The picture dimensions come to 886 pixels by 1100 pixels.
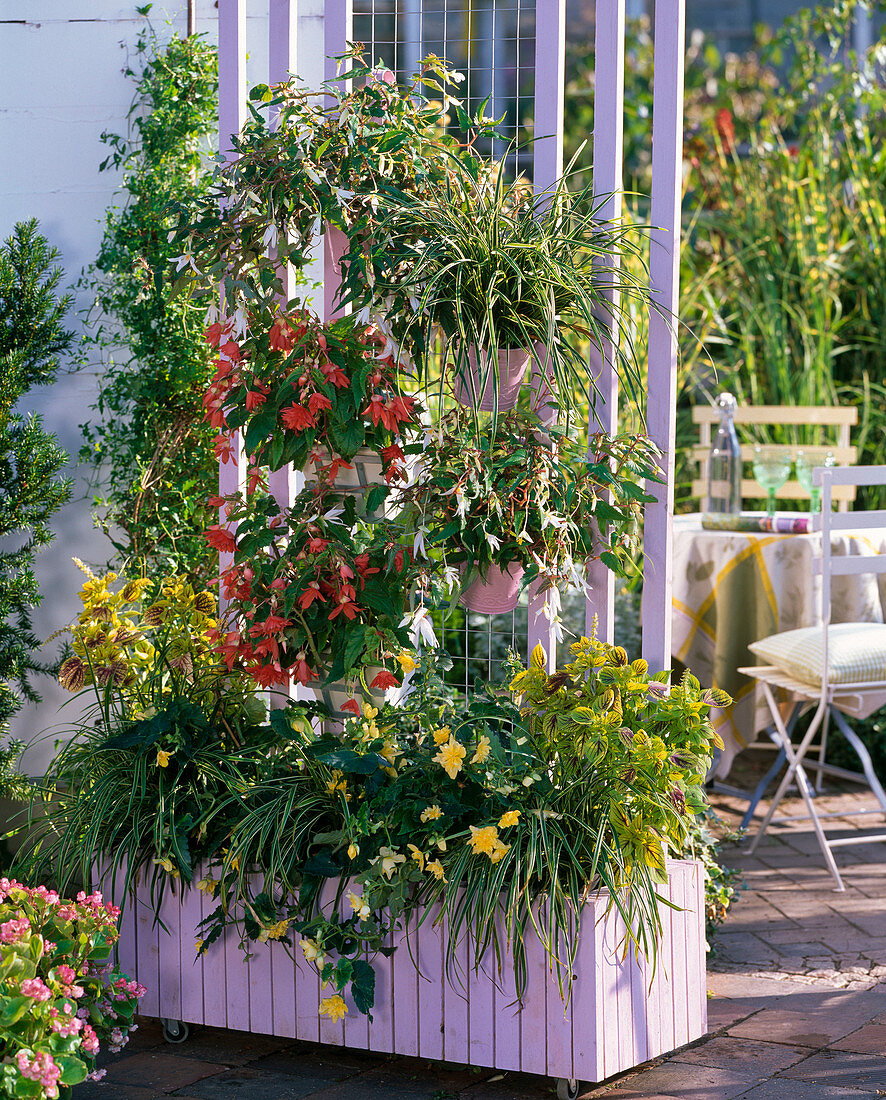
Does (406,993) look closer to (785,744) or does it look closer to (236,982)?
(236,982)

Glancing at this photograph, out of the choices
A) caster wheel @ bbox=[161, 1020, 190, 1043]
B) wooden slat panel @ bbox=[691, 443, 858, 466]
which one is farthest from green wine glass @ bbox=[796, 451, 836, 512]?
caster wheel @ bbox=[161, 1020, 190, 1043]

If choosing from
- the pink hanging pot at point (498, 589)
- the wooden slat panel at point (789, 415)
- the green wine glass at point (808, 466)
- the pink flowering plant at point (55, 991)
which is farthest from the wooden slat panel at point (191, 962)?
the wooden slat panel at point (789, 415)

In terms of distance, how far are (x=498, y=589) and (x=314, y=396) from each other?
0.58m

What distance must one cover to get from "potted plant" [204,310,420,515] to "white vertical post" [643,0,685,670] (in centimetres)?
56

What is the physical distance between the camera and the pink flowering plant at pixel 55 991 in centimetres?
196

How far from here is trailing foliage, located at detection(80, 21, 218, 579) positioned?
3.28m

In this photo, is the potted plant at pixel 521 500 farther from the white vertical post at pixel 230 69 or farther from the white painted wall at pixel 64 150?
the white painted wall at pixel 64 150

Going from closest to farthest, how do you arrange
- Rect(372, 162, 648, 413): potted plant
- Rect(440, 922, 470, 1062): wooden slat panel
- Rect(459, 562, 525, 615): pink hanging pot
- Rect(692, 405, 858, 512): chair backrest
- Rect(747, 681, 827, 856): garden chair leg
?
Rect(440, 922, 470, 1062): wooden slat panel
Rect(372, 162, 648, 413): potted plant
Rect(459, 562, 525, 615): pink hanging pot
Rect(747, 681, 827, 856): garden chair leg
Rect(692, 405, 858, 512): chair backrest

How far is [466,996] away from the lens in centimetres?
230

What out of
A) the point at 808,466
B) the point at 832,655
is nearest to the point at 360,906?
the point at 832,655

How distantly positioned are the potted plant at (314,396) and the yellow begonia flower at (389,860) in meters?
0.65

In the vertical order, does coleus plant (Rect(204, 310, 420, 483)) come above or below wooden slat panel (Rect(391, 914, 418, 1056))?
above

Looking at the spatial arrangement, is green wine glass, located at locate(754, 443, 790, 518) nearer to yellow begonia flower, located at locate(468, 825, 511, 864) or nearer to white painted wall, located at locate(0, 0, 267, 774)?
white painted wall, located at locate(0, 0, 267, 774)

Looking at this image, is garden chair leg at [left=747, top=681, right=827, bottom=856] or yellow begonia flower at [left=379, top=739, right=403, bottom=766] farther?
garden chair leg at [left=747, top=681, right=827, bottom=856]
